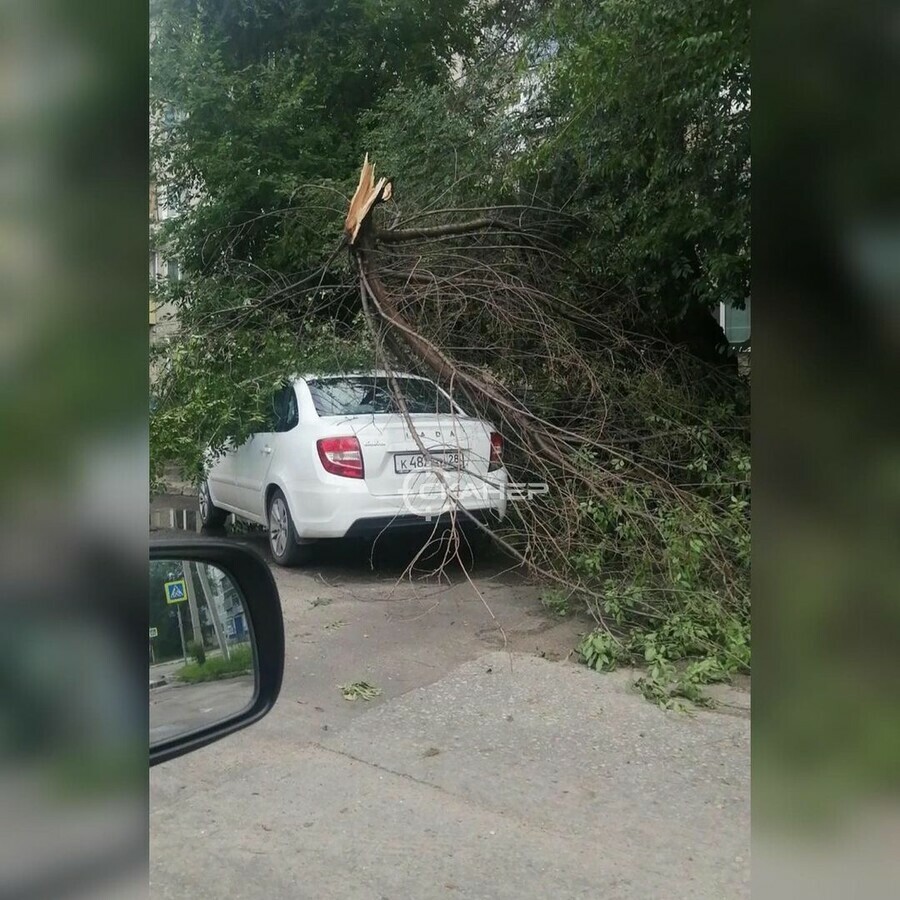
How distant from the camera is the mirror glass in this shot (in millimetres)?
1432

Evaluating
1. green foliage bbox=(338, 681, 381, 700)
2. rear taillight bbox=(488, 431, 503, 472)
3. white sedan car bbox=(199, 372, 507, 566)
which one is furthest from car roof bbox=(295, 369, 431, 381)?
green foliage bbox=(338, 681, 381, 700)

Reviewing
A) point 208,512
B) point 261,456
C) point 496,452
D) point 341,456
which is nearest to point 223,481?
point 208,512

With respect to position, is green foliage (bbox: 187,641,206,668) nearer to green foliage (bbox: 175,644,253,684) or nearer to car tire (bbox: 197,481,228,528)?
green foliage (bbox: 175,644,253,684)

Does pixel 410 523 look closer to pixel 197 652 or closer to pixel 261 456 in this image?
pixel 261 456

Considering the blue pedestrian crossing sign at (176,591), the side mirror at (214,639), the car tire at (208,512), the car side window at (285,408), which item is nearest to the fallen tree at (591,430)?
the car side window at (285,408)

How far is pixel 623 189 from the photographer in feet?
19.5

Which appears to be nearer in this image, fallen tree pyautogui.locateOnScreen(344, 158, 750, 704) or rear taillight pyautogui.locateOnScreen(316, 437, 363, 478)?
fallen tree pyautogui.locateOnScreen(344, 158, 750, 704)

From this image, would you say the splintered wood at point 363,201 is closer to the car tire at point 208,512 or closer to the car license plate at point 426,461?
the car license plate at point 426,461

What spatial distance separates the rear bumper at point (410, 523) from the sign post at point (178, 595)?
11.0ft

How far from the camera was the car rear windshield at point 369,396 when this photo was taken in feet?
16.7

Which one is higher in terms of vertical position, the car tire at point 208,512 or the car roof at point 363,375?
the car roof at point 363,375

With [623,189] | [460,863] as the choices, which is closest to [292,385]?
[623,189]

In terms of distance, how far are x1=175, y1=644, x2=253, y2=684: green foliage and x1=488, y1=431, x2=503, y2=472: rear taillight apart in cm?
327
